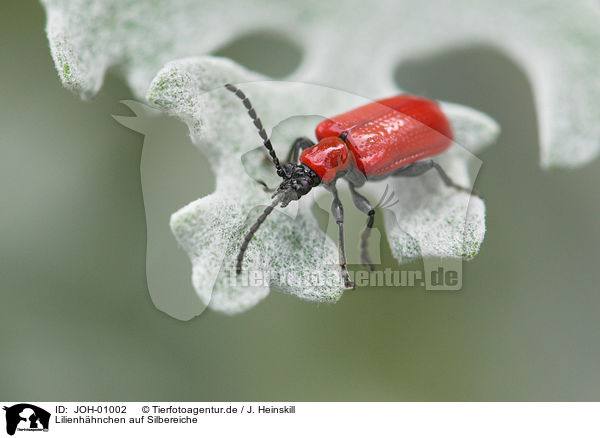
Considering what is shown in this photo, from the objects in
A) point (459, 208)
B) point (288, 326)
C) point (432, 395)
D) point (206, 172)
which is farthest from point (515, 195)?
point (206, 172)

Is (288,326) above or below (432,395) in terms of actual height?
above

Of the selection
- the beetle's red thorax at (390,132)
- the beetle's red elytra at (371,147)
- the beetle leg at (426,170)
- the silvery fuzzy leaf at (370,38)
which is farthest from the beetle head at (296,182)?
the silvery fuzzy leaf at (370,38)

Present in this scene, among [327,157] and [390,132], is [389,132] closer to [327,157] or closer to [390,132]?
[390,132]

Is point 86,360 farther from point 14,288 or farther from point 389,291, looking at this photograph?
point 389,291
